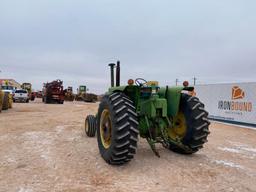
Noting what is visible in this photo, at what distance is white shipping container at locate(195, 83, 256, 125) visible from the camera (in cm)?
1405

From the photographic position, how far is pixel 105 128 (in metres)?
5.75

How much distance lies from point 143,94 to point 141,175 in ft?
6.09

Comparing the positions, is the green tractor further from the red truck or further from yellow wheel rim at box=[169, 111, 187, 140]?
the red truck

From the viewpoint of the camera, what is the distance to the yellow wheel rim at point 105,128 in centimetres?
559

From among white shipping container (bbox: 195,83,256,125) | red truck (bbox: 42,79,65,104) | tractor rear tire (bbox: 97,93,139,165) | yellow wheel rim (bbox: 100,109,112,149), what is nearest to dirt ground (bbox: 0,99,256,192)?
tractor rear tire (bbox: 97,93,139,165)

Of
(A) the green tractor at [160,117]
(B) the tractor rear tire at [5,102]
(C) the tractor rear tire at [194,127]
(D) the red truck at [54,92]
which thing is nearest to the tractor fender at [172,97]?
(A) the green tractor at [160,117]

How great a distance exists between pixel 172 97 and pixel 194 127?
0.79 m

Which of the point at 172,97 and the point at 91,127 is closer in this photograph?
the point at 172,97

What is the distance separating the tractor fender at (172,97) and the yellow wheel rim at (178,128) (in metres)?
0.33

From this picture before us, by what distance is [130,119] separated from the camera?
502 centimetres

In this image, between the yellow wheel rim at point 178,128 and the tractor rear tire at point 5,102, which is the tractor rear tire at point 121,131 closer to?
the yellow wheel rim at point 178,128

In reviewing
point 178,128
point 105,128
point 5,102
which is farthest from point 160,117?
point 5,102

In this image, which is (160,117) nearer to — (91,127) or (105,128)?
(105,128)

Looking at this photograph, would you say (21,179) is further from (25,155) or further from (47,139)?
(47,139)
